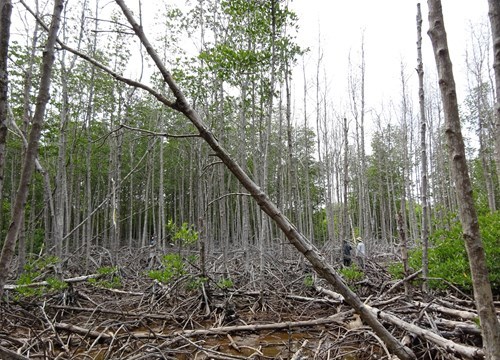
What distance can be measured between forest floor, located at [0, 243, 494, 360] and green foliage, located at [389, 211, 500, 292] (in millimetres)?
264

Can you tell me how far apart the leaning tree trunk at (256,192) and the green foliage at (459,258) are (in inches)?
154

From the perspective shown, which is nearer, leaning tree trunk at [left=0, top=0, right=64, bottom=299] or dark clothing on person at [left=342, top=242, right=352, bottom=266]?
leaning tree trunk at [left=0, top=0, right=64, bottom=299]

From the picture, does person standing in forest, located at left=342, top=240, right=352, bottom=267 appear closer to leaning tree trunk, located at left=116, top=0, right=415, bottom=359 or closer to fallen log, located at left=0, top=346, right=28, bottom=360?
leaning tree trunk, located at left=116, top=0, right=415, bottom=359

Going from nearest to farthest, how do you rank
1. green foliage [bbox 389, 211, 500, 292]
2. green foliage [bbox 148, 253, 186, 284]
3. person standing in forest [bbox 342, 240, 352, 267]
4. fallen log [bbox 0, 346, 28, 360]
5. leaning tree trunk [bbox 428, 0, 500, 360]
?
leaning tree trunk [bbox 428, 0, 500, 360] < fallen log [bbox 0, 346, 28, 360] < green foliage [bbox 389, 211, 500, 292] < green foliage [bbox 148, 253, 186, 284] < person standing in forest [bbox 342, 240, 352, 267]

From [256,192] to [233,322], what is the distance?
4.26 metres

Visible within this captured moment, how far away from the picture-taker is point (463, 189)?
105 cm

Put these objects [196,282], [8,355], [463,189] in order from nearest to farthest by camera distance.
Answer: [463,189] → [8,355] → [196,282]

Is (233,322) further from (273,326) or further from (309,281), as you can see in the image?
(309,281)

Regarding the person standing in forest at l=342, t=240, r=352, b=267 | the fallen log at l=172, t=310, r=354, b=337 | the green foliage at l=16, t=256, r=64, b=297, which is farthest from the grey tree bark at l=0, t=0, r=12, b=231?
the person standing in forest at l=342, t=240, r=352, b=267

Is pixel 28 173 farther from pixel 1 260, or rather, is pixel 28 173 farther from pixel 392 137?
pixel 392 137

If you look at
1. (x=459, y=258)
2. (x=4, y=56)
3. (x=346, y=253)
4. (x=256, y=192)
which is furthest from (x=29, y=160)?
(x=346, y=253)

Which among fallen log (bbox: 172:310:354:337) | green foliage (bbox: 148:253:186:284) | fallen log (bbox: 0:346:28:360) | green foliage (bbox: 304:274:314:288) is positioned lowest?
fallen log (bbox: 172:310:354:337)

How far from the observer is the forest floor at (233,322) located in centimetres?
315

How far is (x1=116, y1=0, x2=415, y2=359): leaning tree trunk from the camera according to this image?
3.46ft
